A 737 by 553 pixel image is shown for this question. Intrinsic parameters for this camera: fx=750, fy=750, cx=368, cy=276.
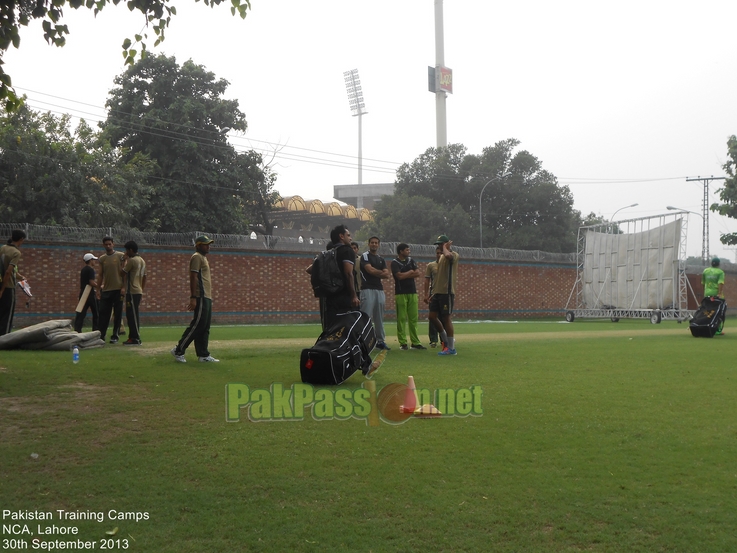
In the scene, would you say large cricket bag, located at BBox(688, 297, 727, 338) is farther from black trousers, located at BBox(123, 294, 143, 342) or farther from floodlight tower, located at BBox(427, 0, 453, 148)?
floodlight tower, located at BBox(427, 0, 453, 148)

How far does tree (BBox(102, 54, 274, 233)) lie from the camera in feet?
109

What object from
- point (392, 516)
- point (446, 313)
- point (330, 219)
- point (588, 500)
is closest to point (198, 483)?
point (392, 516)

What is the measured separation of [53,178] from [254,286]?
26.1ft

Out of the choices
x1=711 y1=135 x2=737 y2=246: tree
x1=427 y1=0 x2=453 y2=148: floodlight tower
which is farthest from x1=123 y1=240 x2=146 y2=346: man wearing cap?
x1=427 y1=0 x2=453 y2=148: floodlight tower

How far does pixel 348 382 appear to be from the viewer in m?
8.20

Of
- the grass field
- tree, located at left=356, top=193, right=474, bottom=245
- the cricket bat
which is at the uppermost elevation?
tree, located at left=356, top=193, right=474, bottom=245

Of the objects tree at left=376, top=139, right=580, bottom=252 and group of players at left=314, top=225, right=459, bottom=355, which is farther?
tree at left=376, top=139, right=580, bottom=252

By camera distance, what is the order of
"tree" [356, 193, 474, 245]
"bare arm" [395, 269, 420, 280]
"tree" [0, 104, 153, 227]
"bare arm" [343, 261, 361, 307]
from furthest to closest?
"tree" [356, 193, 474, 245]
"tree" [0, 104, 153, 227]
"bare arm" [395, 269, 420, 280]
"bare arm" [343, 261, 361, 307]

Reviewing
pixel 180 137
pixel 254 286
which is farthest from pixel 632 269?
pixel 180 137

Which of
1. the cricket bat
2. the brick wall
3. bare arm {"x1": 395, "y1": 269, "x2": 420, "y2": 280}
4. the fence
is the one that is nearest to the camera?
bare arm {"x1": 395, "y1": 269, "x2": 420, "y2": 280}

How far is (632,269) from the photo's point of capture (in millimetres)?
27594

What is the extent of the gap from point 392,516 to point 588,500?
1.15m

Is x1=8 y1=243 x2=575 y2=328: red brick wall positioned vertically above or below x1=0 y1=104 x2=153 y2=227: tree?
below

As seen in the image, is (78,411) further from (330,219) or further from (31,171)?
(330,219)
